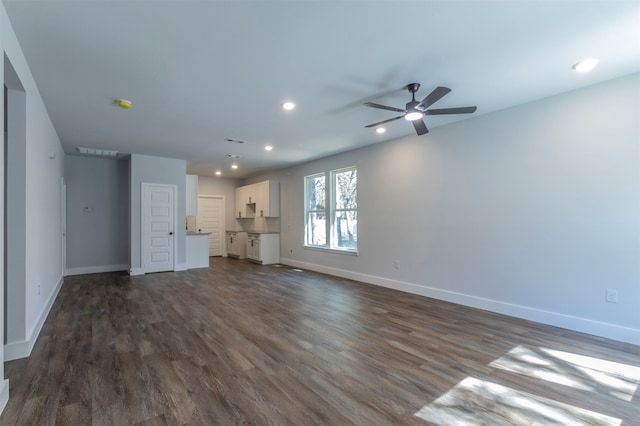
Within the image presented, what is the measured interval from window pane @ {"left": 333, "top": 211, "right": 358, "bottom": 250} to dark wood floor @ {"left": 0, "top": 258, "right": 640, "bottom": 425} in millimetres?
2173

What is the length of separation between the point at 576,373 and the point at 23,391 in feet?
13.5

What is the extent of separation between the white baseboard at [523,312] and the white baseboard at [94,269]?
5.64 meters

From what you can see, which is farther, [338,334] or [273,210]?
[273,210]

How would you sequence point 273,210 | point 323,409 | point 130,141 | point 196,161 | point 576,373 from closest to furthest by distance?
point 323,409
point 576,373
point 130,141
point 196,161
point 273,210

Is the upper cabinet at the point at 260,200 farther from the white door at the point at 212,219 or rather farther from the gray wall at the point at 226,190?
the white door at the point at 212,219

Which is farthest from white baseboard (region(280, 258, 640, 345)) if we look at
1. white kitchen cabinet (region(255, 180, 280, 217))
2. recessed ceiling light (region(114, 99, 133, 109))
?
recessed ceiling light (region(114, 99, 133, 109))

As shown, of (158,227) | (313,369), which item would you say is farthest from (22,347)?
(158,227)

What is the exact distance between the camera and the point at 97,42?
2.44 m

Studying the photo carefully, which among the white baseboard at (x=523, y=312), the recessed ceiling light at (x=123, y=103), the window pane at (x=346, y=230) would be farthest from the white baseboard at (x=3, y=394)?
the window pane at (x=346, y=230)

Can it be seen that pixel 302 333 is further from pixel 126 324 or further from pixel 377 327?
pixel 126 324

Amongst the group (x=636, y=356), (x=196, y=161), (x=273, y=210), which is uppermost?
(x=196, y=161)

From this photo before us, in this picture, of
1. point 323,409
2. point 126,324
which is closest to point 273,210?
point 126,324

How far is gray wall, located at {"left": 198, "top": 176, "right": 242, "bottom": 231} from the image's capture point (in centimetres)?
962

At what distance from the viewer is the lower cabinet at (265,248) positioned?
8.17 m
